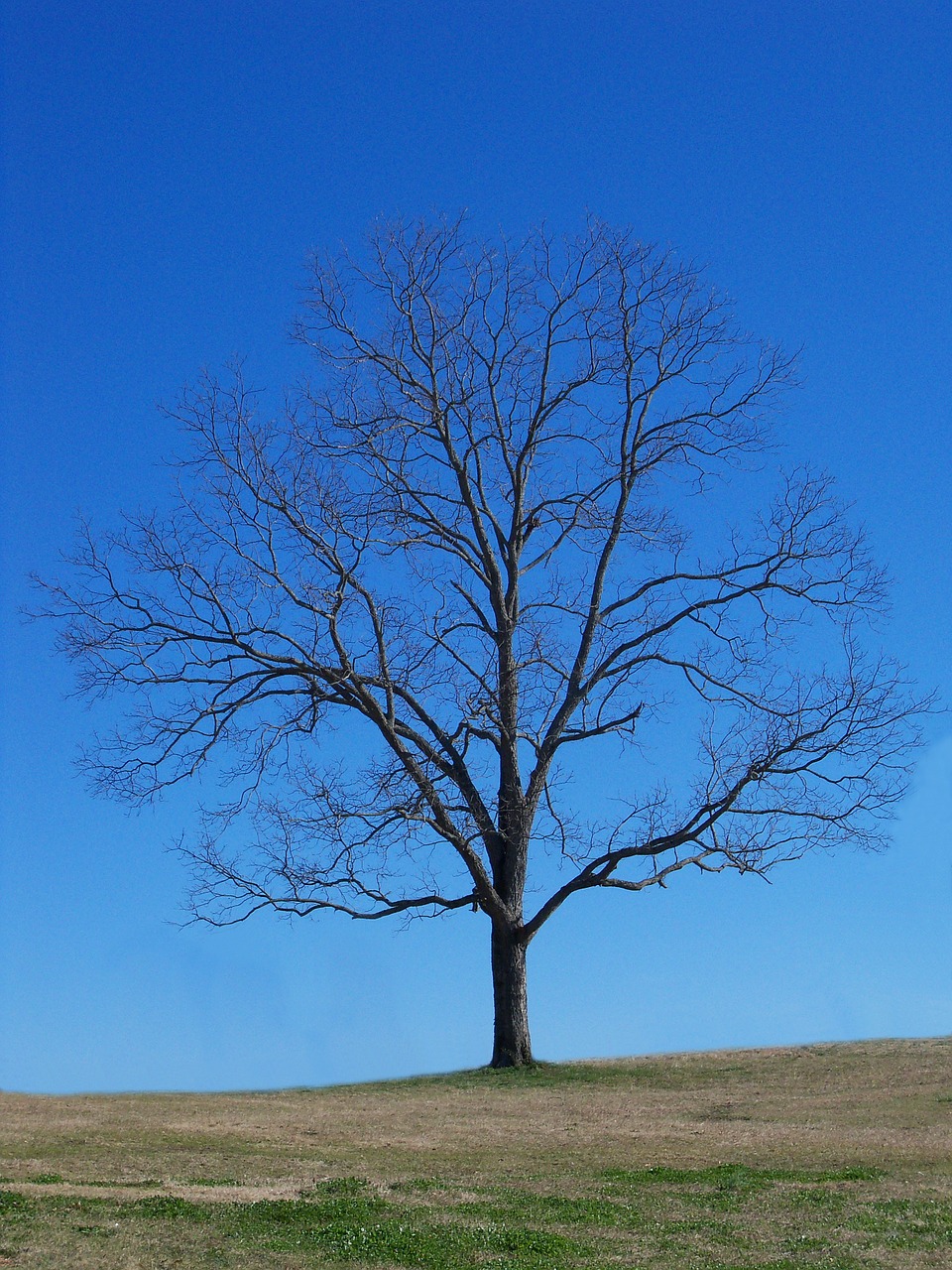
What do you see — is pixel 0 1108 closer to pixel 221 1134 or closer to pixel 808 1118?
pixel 221 1134

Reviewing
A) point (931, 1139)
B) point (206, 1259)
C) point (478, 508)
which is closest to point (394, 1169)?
point (206, 1259)

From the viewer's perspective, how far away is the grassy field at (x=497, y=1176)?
10.2 m

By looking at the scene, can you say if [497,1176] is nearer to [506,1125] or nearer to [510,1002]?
[506,1125]

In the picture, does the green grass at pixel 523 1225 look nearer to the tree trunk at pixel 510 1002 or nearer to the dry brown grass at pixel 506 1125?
the dry brown grass at pixel 506 1125

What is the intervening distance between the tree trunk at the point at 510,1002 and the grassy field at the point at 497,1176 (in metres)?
1.91

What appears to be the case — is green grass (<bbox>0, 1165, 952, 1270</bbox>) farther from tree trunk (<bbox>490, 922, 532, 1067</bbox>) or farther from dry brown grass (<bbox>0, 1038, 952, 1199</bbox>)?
tree trunk (<bbox>490, 922, 532, 1067</bbox>)

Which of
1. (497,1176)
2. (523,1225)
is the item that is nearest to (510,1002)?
(497,1176)

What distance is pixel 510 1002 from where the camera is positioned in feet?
76.8

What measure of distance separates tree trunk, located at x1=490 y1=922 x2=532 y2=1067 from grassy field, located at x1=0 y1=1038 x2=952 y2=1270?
75.2 inches

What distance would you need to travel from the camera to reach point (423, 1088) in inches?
859

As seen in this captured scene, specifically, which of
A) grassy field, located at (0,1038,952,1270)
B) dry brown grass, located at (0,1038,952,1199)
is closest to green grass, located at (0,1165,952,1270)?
grassy field, located at (0,1038,952,1270)

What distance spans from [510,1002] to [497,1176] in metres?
10.1

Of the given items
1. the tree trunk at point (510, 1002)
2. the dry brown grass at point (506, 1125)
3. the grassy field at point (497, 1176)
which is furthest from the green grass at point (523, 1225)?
the tree trunk at point (510, 1002)

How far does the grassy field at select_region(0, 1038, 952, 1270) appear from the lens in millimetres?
10195
